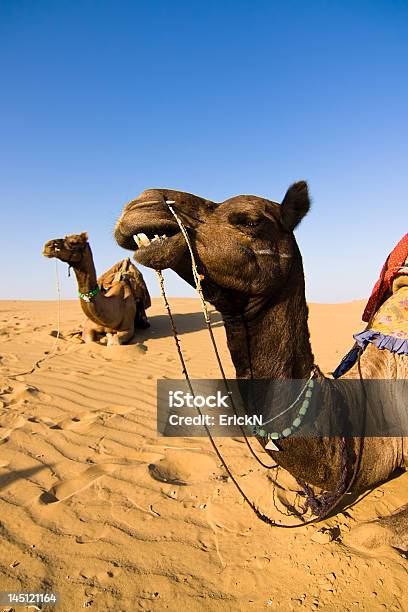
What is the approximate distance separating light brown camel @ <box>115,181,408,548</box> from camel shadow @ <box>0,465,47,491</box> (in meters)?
2.18

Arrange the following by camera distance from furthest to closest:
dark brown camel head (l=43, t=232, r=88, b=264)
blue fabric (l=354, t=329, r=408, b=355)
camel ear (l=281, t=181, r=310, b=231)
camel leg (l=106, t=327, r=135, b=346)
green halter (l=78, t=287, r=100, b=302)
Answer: camel leg (l=106, t=327, r=135, b=346) < green halter (l=78, t=287, r=100, b=302) < dark brown camel head (l=43, t=232, r=88, b=264) < blue fabric (l=354, t=329, r=408, b=355) < camel ear (l=281, t=181, r=310, b=231)

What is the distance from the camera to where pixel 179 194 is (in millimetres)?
2289

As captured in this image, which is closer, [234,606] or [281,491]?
[234,606]

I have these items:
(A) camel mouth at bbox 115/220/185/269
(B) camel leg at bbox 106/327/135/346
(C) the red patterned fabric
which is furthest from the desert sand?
(B) camel leg at bbox 106/327/135/346

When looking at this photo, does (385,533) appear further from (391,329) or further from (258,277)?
(258,277)

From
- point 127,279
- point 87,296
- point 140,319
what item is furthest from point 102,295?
point 140,319

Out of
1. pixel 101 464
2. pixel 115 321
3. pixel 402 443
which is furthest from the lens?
pixel 115 321

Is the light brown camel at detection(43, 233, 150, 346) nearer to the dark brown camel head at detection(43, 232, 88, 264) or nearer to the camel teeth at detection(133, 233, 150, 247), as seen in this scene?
the dark brown camel head at detection(43, 232, 88, 264)

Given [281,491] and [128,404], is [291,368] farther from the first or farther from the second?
[128,404]

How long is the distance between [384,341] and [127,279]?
920cm

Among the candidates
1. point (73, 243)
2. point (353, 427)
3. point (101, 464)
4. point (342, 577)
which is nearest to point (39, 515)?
point (101, 464)

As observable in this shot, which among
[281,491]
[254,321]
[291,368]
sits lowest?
[281,491]

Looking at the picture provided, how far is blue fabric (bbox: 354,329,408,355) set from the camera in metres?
2.65

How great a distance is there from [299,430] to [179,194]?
1.46 meters
